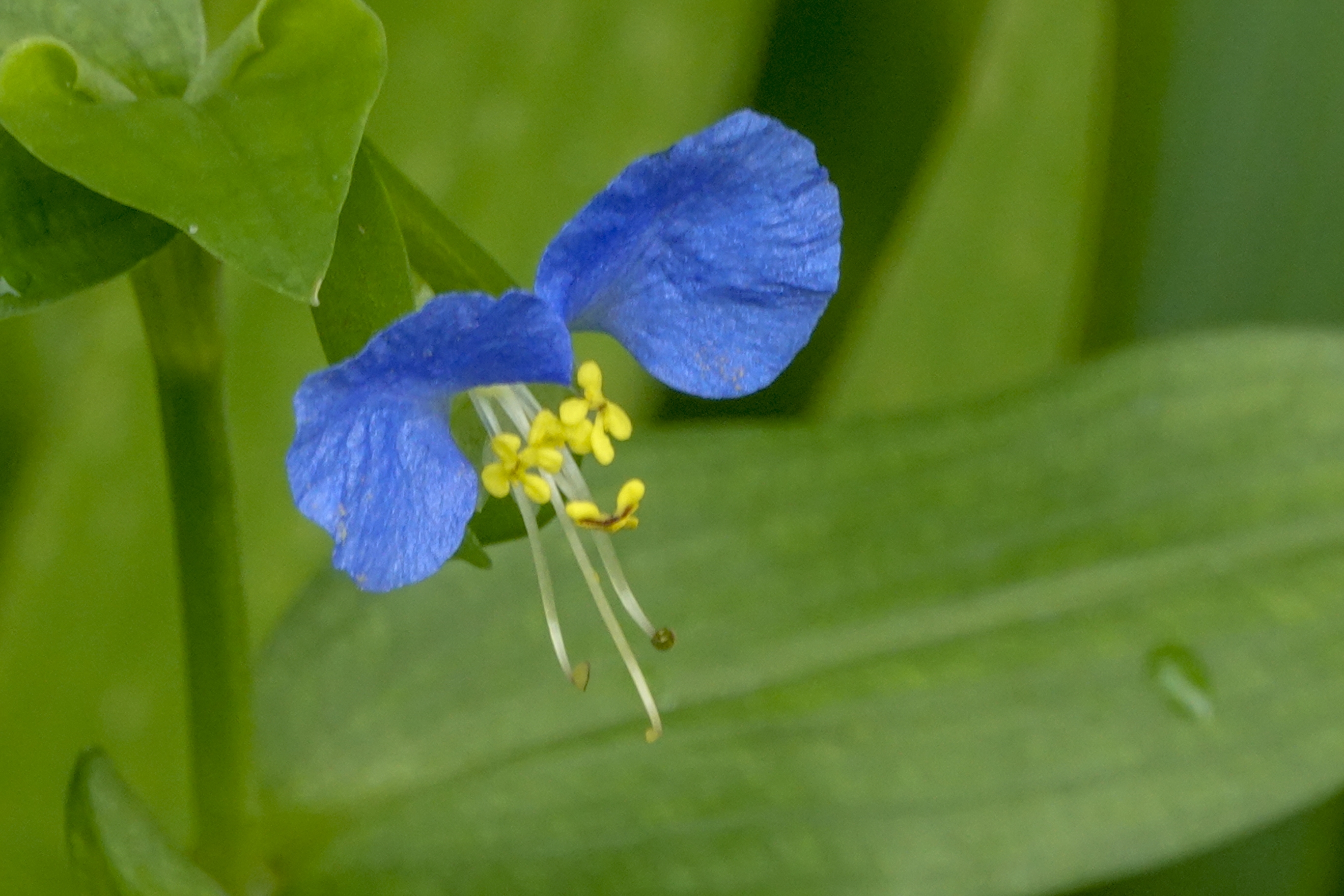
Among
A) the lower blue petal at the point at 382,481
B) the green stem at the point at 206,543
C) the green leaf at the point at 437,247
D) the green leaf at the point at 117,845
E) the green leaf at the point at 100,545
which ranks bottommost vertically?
the green leaf at the point at 100,545

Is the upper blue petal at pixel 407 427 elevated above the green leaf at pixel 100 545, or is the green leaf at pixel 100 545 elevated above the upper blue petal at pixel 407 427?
the upper blue petal at pixel 407 427

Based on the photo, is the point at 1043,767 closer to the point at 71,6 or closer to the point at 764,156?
the point at 764,156

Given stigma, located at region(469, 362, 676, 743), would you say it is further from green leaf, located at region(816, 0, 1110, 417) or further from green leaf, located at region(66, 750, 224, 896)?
green leaf, located at region(816, 0, 1110, 417)

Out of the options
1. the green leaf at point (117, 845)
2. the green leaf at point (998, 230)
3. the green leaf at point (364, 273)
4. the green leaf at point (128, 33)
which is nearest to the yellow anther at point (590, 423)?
the green leaf at point (364, 273)

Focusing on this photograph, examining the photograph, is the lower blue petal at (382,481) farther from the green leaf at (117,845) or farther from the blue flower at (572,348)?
the green leaf at (117,845)

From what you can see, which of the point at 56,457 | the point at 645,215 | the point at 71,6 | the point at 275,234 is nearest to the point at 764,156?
the point at 645,215

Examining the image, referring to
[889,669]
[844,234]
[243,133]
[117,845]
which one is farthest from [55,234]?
[844,234]

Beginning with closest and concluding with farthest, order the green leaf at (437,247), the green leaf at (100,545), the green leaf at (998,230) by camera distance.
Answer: the green leaf at (437,247) → the green leaf at (100,545) → the green leaf at (998,230)

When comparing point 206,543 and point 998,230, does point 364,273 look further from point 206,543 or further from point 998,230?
point 998,230
